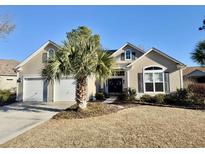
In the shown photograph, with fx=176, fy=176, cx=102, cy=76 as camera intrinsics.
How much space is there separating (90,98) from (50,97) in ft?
13.3

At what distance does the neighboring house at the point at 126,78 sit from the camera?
17.0 m

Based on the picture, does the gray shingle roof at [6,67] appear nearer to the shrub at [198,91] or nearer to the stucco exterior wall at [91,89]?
the stucco exterior wall at [91,89]

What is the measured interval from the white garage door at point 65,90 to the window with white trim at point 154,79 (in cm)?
725

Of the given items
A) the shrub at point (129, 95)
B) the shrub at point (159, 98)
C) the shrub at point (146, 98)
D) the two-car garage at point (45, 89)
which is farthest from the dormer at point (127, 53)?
the two-car garage at point (45, 89)


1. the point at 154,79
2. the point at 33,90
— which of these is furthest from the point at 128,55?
the point at 33,90

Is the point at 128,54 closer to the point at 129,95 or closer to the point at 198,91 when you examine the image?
the point at 129,95

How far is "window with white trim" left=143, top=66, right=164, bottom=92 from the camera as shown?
56.2 feet

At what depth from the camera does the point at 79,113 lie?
35.6ft

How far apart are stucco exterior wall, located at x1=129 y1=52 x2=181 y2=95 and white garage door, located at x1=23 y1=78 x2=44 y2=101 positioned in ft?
30.4

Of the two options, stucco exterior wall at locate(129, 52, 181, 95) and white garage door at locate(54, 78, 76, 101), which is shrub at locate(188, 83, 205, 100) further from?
white garage door at locate(54, 78, 76, 101)

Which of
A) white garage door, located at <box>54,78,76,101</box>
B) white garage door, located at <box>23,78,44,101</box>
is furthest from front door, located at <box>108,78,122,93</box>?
white garage door, located at <box>23,78,44,101</box>

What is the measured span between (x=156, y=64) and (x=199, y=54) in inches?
159
